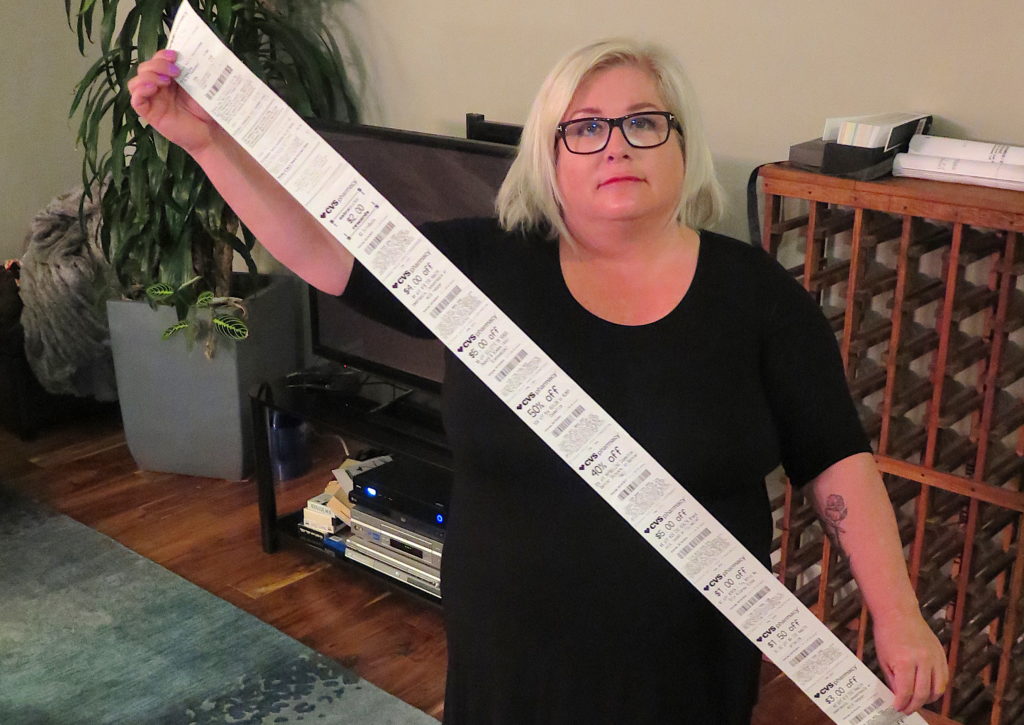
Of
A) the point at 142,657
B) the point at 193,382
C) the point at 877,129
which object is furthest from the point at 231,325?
the point at 877,129

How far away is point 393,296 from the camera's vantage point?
1.31 meters

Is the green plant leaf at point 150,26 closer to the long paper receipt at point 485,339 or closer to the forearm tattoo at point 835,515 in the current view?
the long paper receipt at point 485,339

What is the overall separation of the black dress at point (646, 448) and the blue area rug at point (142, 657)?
1.01 m

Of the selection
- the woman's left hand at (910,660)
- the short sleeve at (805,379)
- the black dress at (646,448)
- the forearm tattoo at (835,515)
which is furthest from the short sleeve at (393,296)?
the woman's left hand at (910,660)

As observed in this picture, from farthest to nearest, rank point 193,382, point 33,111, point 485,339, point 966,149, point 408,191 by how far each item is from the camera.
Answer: point 33,111 < point 193,382 < point 408,191 < point 966,149 < point 485,339

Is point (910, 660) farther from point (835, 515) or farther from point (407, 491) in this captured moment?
point (407, 491)

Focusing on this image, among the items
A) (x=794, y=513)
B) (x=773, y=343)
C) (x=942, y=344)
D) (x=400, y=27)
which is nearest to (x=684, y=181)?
(x=773, y=343)

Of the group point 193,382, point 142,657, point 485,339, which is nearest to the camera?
point 485,339

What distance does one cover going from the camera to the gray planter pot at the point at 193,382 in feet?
10.5

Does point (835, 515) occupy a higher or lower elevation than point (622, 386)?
lower

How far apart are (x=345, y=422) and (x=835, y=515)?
1603mm

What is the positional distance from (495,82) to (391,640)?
53.5 inches

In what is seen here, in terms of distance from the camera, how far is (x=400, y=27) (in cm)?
303

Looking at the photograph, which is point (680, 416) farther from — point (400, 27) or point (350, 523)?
point (400, 27)
